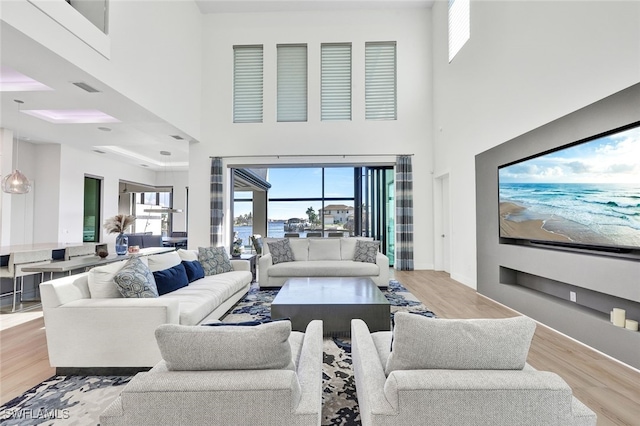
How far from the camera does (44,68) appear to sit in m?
3.71

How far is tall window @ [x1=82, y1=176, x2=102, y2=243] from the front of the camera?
8.87 m

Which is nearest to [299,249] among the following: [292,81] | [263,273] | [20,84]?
[263,273]

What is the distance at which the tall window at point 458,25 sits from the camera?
556 centimetres

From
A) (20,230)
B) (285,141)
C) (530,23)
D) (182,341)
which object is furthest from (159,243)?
(530,23)

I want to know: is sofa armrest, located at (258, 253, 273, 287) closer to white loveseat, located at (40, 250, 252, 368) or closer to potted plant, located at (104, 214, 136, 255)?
potted plant, located at (104, 214, 136, 255)

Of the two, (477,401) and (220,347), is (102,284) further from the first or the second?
(477,401)

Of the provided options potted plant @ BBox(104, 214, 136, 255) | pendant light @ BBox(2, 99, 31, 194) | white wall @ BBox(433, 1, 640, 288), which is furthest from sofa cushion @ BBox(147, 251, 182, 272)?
white wall @ BBox(433, 1, 640, 288)

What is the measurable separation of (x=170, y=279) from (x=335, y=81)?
19.4ft

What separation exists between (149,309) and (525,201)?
3996 mm

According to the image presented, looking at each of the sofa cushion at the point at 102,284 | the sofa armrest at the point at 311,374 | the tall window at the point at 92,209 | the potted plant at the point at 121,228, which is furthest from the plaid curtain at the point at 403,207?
the tall window at the point at 92,209

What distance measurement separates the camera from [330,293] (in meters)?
3.52

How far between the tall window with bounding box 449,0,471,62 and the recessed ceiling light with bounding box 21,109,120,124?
6.31 metres

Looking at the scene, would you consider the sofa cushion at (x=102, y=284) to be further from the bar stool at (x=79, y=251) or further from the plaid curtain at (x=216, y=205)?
the plaid curtain at (x=216, y=205)

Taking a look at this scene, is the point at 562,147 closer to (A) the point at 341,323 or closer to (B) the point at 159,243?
(A) the point at 341,323
